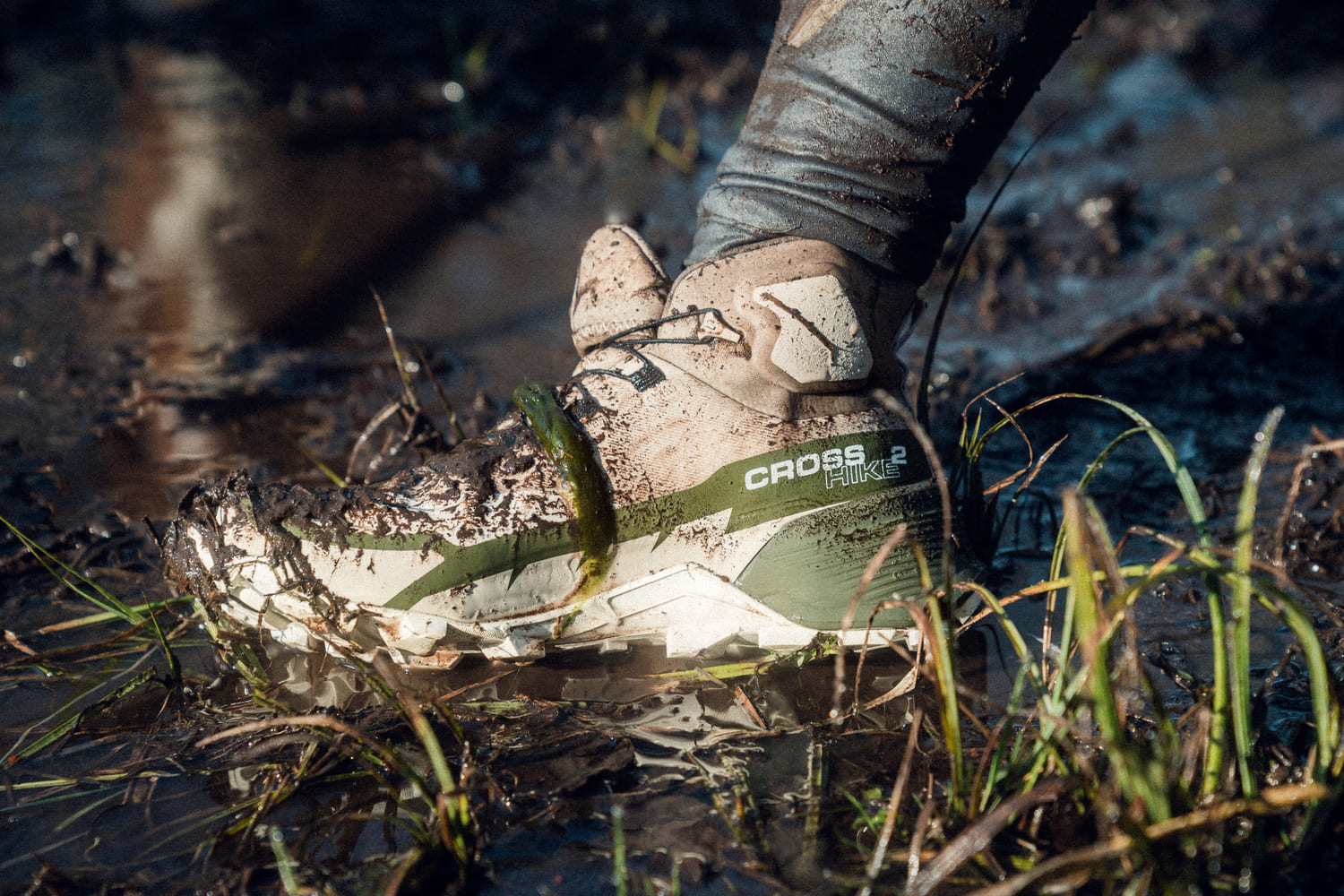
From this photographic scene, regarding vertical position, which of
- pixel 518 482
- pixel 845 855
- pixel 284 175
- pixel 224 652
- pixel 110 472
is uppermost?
pixel 284 175

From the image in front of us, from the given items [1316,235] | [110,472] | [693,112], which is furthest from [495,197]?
[1316,235]

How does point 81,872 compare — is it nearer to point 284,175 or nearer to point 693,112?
point 284,175

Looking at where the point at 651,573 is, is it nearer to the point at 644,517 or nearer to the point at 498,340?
A: the point at 644,517

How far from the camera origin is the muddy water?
1.37 metres

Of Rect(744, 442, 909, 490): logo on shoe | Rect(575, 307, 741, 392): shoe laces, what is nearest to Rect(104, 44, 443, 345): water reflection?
Rect(575, 307, 741, 392): shoe laces

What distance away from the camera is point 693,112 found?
4344 millimetres

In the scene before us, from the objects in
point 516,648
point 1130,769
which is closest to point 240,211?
point 516,648

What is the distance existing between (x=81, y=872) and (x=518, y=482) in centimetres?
77

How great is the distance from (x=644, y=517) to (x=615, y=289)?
46 cm

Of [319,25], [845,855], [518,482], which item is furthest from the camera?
[319,25]

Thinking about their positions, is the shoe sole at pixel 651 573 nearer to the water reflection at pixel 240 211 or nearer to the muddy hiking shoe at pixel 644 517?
the muddy hiking shoe at pixel 644 517

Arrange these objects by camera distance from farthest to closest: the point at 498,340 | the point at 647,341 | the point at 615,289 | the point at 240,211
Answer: the point at 240,211 → the point at 498,340 → the point at 615,289 → the point at 647,341

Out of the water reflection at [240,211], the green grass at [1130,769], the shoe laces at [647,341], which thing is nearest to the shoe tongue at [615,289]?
the shoe laces at [647,341]

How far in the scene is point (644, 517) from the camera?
159 cm
